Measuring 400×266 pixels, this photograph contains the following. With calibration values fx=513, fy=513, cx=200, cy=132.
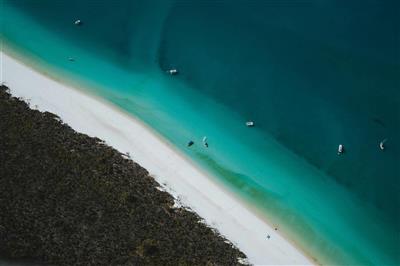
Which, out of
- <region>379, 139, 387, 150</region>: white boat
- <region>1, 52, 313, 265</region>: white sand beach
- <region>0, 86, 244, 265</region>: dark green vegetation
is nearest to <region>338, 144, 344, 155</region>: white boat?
<region>379, 139, 387, 150</region>: white boat

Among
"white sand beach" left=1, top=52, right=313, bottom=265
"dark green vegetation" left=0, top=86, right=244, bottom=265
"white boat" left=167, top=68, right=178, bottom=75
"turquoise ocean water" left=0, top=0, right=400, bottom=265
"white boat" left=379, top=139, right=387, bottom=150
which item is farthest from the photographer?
"white boat" left=167, top=68, right=178, bottom=75

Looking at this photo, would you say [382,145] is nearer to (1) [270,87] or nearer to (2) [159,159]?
(1) [270,87]

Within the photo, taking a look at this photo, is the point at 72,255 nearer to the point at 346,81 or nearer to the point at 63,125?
the point at 63,125

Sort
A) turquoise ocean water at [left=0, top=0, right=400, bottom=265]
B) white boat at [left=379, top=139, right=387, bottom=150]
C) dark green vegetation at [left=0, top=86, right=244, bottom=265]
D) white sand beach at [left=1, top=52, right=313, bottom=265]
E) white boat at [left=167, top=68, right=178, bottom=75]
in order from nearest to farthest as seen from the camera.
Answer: dark green vegetation at [left=0, top=86, right=244, bottom=265] → white sand beach at [left=1, top=52, right=313, bottom=265] → turquoise ocean water at [left=0, top=0, right=400, bottom=265] → white boat at [left=379, top=139, right=387, bottom=150] → white boat at [left=167, top=68, right=178, bottom=75]

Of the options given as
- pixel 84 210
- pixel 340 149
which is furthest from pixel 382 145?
pixel 84 210

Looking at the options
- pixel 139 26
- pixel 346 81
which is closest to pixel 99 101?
pixel 139 26

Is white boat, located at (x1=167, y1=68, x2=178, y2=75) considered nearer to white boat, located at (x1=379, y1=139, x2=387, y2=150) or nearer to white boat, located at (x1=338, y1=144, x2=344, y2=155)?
white boat, located at (x1=338, y1=144, x2=344, y2=155)
